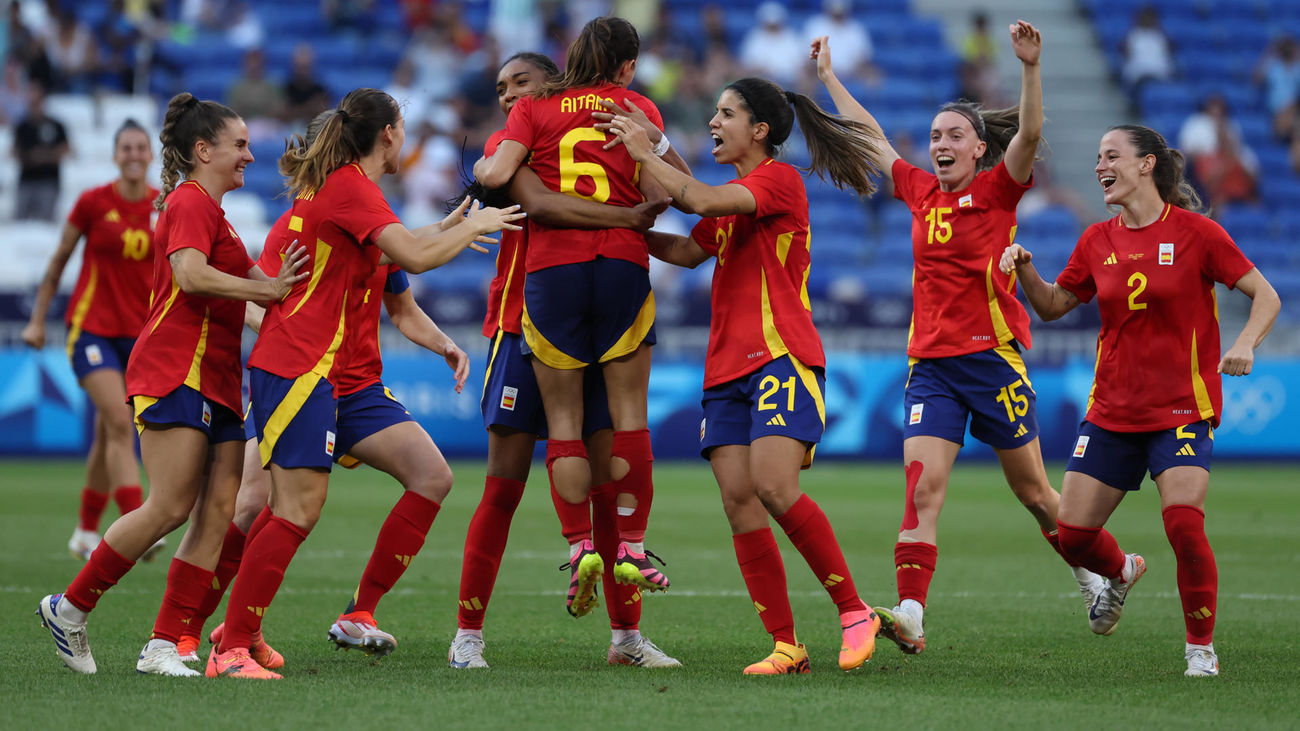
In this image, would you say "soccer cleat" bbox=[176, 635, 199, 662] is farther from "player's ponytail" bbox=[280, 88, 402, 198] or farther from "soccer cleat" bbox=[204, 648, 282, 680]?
"player's ponytail" bbox=[280, 88, 402, 198]

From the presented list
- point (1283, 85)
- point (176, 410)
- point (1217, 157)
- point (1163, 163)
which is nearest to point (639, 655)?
point (176, 410)

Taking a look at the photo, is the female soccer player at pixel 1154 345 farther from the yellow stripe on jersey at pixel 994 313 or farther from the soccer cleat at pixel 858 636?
the soccer cleat at pixel 858 636

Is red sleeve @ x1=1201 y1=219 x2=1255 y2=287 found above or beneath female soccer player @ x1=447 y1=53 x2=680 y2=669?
above

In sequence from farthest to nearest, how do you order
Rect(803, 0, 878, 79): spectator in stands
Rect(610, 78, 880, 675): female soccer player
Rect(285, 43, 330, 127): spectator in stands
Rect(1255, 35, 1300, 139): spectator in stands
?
1. Rect(1255, 35, 1300, 139): spectator in stands
2. Rect(803, 0, 878, 79): spectator in stands
3. Rect(285, 43, 330, 127): spectator in stands
4. Rect(610, 78, 880, 675): female soccer player

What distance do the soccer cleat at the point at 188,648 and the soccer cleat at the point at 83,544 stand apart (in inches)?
143

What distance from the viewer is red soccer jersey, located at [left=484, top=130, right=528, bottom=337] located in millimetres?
6125

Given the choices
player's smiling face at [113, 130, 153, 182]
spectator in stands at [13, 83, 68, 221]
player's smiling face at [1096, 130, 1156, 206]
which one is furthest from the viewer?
spectator in stands at [13, 83, 68, 221]

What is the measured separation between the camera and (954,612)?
299 inches

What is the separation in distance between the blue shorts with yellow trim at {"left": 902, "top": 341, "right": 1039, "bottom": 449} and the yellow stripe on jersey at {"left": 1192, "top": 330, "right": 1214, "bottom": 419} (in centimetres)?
78

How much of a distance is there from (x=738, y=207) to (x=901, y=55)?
59.9 ft

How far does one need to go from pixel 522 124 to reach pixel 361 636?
81.2 inches

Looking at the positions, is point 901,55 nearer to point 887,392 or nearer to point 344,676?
point 887,392

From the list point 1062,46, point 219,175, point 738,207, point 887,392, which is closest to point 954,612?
point 738,207

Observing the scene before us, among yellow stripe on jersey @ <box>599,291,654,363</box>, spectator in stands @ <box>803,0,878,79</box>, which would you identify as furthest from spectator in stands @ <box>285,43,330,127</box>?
yellow stripe on jersey @ <box>599,291,654,363</box>
